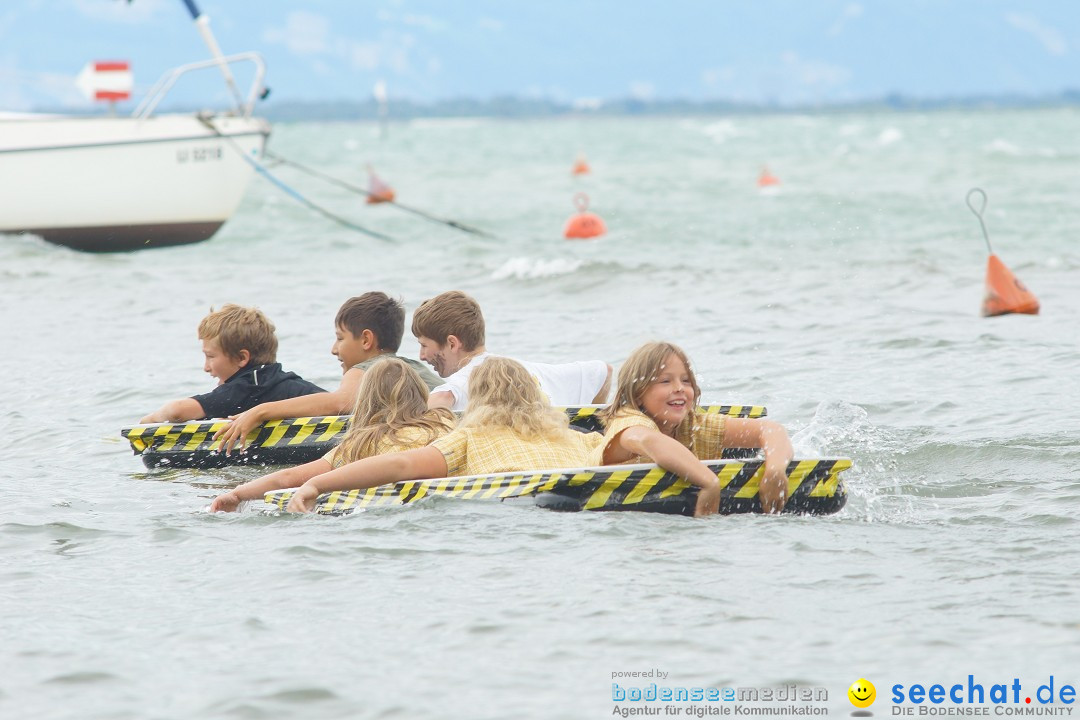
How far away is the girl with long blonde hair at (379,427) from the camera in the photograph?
21.7 feet

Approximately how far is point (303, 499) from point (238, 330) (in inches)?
68.2

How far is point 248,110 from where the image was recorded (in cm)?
2048

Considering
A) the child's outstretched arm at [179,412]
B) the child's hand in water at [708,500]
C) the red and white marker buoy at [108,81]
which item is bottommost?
the child's outstretched arm at [179,412]

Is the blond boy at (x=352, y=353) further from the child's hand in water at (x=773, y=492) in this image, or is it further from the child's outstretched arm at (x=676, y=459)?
the child's hand in water at (x=773, y=492)

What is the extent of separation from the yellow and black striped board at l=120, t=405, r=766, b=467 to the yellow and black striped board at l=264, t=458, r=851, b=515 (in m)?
1.60

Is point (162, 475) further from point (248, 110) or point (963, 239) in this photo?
point (963, 239)

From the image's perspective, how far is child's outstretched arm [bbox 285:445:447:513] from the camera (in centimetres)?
642

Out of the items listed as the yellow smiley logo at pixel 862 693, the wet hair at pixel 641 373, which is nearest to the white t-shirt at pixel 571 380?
the wet hair at pixel 641 373

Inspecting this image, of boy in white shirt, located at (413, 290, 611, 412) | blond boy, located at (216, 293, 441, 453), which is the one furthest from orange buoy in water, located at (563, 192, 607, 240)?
boy in white shirt, located at (413, 290, 611, 412)

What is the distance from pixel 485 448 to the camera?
6453mm

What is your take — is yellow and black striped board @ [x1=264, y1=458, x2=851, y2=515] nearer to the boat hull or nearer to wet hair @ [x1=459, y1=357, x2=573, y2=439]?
wet hair @ [x1=459, y1=357, x2=573, y2=439]

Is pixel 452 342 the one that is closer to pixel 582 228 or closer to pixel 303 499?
pixel 303 499

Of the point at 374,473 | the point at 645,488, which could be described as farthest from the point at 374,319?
the point at 645,488

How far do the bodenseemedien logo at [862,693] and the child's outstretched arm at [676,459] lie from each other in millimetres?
1785
